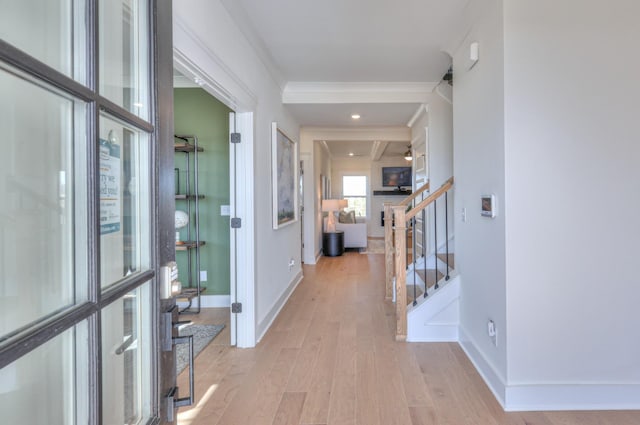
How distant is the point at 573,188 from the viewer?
192 centimetres

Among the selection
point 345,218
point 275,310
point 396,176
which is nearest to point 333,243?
point 345,218

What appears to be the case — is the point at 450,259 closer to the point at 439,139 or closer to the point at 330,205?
the point at 439,139

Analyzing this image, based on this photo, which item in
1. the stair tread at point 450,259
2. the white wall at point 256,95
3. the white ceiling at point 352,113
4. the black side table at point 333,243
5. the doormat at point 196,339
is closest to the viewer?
the white wall at point 256,95

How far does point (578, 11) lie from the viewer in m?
1.89

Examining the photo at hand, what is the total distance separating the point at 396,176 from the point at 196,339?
28.1ft

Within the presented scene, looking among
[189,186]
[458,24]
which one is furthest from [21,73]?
[189,186]

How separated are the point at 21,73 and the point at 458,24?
292cm

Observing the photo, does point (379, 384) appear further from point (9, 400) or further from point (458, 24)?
point (458, 24)

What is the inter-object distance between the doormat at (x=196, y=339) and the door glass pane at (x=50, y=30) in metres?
2.39

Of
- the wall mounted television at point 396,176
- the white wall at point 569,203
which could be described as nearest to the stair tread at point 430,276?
the white wall at point 569,203

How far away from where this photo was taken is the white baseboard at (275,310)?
3.00m

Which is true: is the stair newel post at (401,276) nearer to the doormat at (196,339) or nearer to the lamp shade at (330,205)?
the doormat at (196,339)

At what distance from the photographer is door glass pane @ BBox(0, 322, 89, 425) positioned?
0.53m

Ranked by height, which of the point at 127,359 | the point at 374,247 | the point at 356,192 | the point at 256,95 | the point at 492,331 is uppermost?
the point at 256,95
